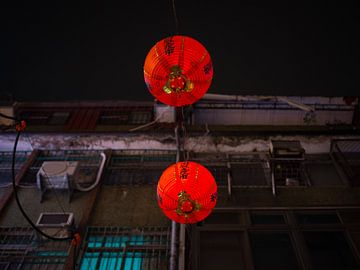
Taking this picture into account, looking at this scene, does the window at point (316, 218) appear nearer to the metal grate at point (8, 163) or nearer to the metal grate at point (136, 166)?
the metal grate at point (136, 166)

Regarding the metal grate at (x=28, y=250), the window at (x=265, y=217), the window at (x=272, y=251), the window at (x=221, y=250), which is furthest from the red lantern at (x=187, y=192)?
the metal grate at (x=28, y=250)

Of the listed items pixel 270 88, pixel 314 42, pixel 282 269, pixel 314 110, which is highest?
pixel 314 42

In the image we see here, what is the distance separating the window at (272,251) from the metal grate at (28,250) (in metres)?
2.93

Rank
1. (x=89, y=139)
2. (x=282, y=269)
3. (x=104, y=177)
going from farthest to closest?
(x=89, y=139) → (x=104, y=177) → (x=282, y=269)

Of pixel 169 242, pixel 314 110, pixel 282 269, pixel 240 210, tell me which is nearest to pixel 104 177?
pixel 169 242

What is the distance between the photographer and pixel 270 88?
285 inches

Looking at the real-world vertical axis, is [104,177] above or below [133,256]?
above

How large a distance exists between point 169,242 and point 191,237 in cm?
36

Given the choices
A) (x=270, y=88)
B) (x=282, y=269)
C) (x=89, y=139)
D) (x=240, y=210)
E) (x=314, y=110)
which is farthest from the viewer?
(x=270, y=88)

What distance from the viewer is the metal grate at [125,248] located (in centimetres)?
425

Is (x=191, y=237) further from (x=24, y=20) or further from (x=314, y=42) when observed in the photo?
(x=24, y=20)

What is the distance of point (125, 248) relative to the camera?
4398 millimetres

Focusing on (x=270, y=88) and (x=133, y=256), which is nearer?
(x=133, y=256)

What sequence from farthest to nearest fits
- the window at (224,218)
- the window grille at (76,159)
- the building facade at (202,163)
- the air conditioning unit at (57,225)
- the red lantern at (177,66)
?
the window grille at (76,159) → the window at (224,218) → the air conditioning unit at (57,225) → the building facade at (202,163) → the red lantern at (177,66)
